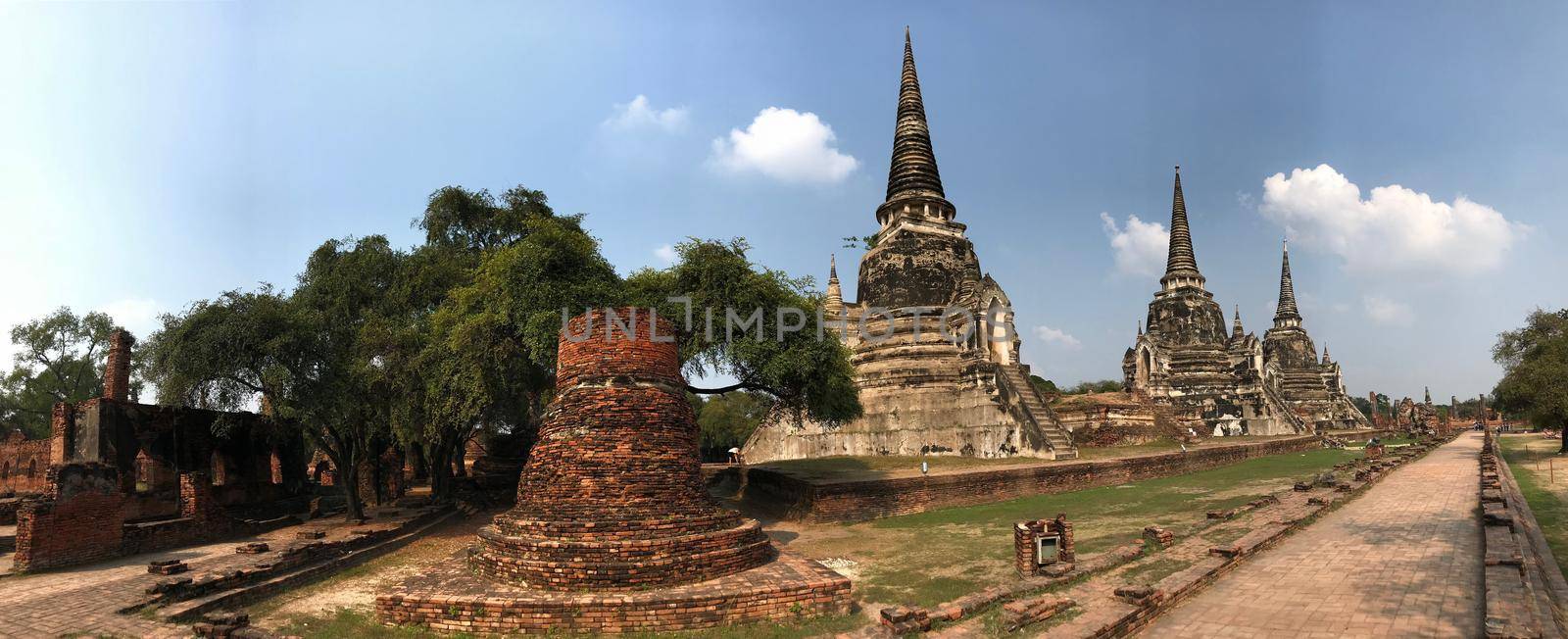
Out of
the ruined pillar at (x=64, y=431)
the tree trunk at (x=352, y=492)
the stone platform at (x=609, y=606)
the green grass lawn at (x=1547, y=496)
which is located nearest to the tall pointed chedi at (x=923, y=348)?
the green grass lawn at (x=1547, y=496)

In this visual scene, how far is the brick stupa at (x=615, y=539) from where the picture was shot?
7461 mm

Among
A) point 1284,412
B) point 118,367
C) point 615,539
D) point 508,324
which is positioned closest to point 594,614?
point 615,539

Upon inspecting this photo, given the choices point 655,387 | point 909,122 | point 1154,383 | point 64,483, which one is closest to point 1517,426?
point 1154,383

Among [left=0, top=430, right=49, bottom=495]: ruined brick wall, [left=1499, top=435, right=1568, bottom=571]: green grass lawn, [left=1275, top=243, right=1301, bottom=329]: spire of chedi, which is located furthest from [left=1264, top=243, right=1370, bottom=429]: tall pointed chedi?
[left=0, top=430, right=49, bottom=495]: ruined brick wall

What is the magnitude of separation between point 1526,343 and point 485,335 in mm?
35007

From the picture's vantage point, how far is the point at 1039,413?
2253cm

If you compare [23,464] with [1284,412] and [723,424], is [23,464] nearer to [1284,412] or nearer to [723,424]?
[723,424]

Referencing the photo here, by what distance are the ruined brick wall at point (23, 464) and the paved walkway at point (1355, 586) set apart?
36.8 m

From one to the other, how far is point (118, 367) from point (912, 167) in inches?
925

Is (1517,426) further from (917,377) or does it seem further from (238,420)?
(238,420)

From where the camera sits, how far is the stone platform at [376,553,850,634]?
736 cm

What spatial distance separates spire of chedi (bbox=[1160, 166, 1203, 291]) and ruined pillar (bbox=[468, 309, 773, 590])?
39.8 meters

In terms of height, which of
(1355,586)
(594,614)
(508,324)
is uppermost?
(508,324)

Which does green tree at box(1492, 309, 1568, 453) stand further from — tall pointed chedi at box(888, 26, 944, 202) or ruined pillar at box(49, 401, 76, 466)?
ruined pillar at box(49, 401, 76, 466)
